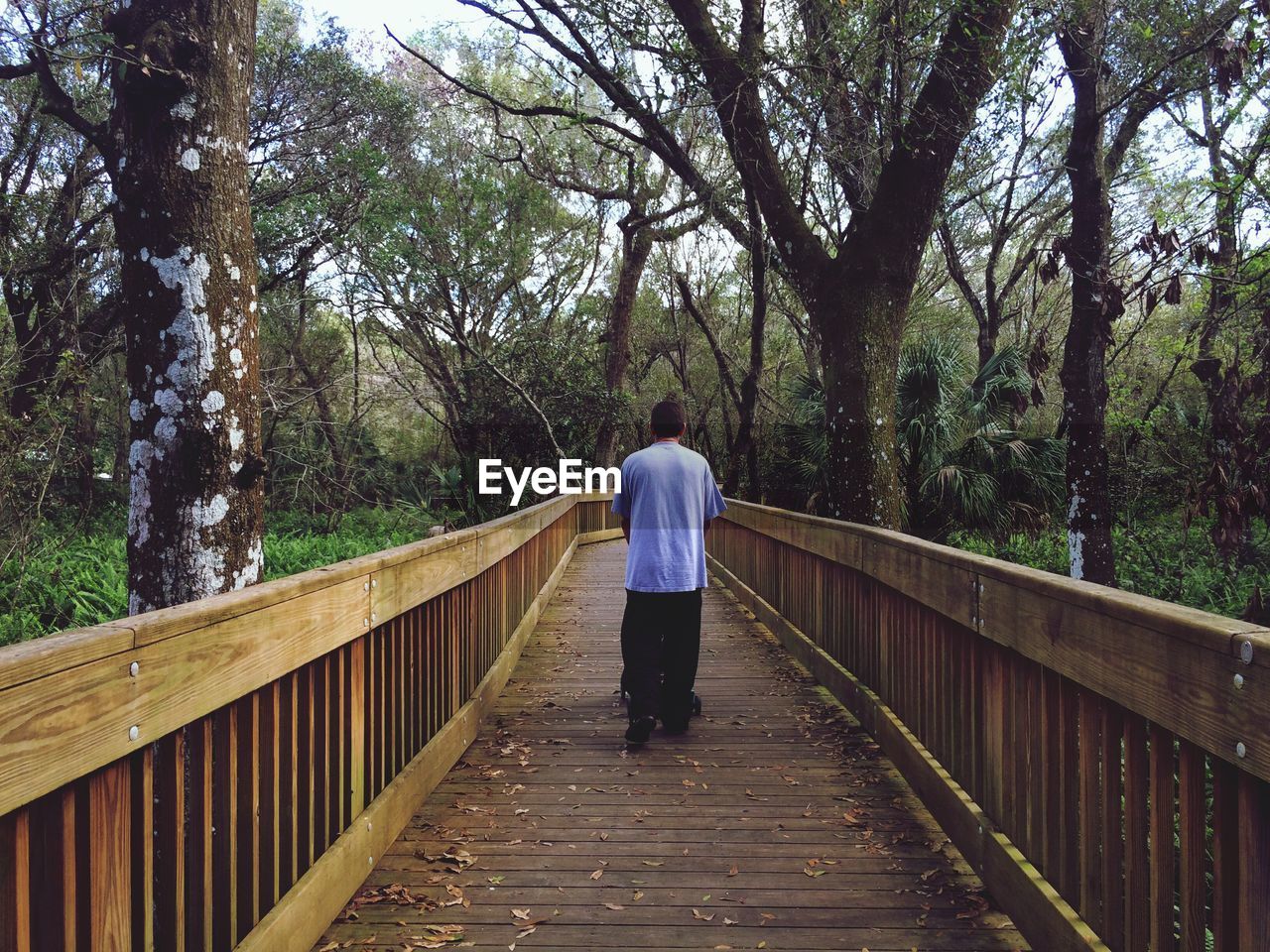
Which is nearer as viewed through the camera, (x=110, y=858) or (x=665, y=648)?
(x=110, y=858)

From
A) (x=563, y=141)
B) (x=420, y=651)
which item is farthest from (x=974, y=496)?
(x=563, y=141)

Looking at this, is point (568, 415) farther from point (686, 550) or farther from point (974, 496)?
point (686, 550)

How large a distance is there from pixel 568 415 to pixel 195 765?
2018 centimetres

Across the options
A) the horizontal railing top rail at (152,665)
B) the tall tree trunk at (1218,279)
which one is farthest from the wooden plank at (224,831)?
the tall tree trunk at (1218,279)

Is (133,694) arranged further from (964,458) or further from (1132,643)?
(964,458)

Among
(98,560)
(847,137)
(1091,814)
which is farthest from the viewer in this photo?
(98,560)

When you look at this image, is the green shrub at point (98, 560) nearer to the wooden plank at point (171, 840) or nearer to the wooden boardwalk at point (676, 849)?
the wooden boardwalk at point (676, 849)

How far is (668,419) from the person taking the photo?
17.8 feet

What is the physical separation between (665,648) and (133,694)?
3.74 metres

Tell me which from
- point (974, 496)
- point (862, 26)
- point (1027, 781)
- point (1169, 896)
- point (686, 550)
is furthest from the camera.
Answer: point (974, 496)

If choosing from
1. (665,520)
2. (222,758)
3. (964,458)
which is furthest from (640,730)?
(964,458)

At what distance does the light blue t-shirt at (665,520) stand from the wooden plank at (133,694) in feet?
8.86

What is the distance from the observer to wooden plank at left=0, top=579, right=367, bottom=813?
147 centimetres

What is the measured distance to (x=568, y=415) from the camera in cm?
2222
